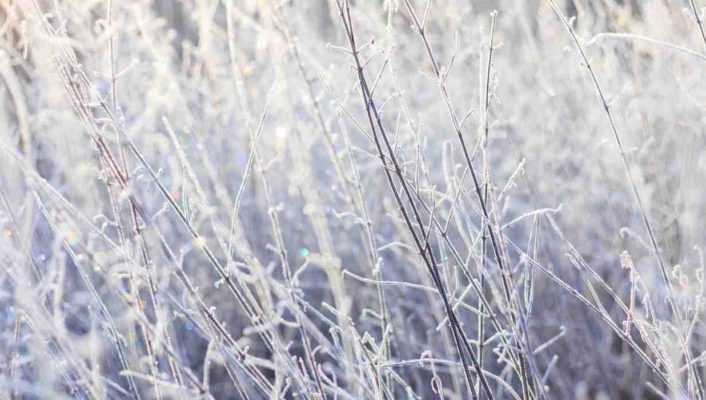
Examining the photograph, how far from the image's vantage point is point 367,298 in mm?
2170

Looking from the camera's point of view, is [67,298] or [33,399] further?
[67,298]

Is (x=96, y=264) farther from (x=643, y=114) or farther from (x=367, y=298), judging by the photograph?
(x=643, y=114)

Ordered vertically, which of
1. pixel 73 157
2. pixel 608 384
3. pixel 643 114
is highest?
pixel 73 157

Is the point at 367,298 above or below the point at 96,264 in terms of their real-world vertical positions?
below

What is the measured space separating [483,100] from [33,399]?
125 cm

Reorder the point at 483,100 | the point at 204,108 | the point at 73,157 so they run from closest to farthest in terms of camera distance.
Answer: the point at 483,100 → the point at 73,157 → the point at 204,108

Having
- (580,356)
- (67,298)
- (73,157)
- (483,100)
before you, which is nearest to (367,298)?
(580,356)

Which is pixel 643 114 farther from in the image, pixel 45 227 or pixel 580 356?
pixel 45 227


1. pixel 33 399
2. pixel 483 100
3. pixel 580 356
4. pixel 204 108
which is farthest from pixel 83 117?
pixel 204 108

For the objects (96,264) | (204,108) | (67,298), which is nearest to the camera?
(96,264)

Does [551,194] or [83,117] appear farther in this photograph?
[551,194]

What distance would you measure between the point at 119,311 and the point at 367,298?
609 mm

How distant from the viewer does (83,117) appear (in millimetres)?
1049

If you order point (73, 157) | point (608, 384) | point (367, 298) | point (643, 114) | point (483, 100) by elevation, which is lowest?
point (608, 384)
